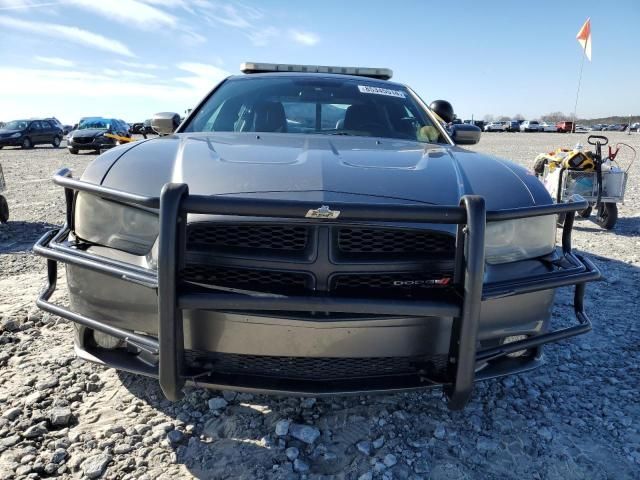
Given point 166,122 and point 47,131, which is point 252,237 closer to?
point 166,122

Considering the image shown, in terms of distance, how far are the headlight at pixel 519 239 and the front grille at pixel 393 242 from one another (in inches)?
8.4

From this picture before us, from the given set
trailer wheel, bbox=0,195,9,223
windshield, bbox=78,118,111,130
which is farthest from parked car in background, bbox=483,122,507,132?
trailer wheel, bbox=0,195,9,223

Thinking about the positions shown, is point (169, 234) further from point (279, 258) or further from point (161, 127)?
point (161, 127)

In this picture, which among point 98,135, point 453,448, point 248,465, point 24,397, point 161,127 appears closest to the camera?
point 248,465

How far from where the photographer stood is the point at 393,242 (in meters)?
1.77

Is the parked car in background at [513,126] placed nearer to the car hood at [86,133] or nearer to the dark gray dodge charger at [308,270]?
the car hood at [86,133]

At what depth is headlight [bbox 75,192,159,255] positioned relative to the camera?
182cm

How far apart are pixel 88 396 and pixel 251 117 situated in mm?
1803

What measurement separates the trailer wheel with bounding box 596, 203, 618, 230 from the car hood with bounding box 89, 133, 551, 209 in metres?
4.93

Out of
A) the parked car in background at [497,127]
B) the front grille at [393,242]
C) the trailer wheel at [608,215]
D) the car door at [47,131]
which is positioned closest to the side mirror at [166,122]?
the front grille at [393,242]

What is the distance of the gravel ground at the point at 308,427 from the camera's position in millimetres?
1921

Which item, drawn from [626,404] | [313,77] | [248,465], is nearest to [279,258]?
[248,465]

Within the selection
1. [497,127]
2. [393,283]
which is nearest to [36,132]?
[393,283]

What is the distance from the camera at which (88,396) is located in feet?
7.68
